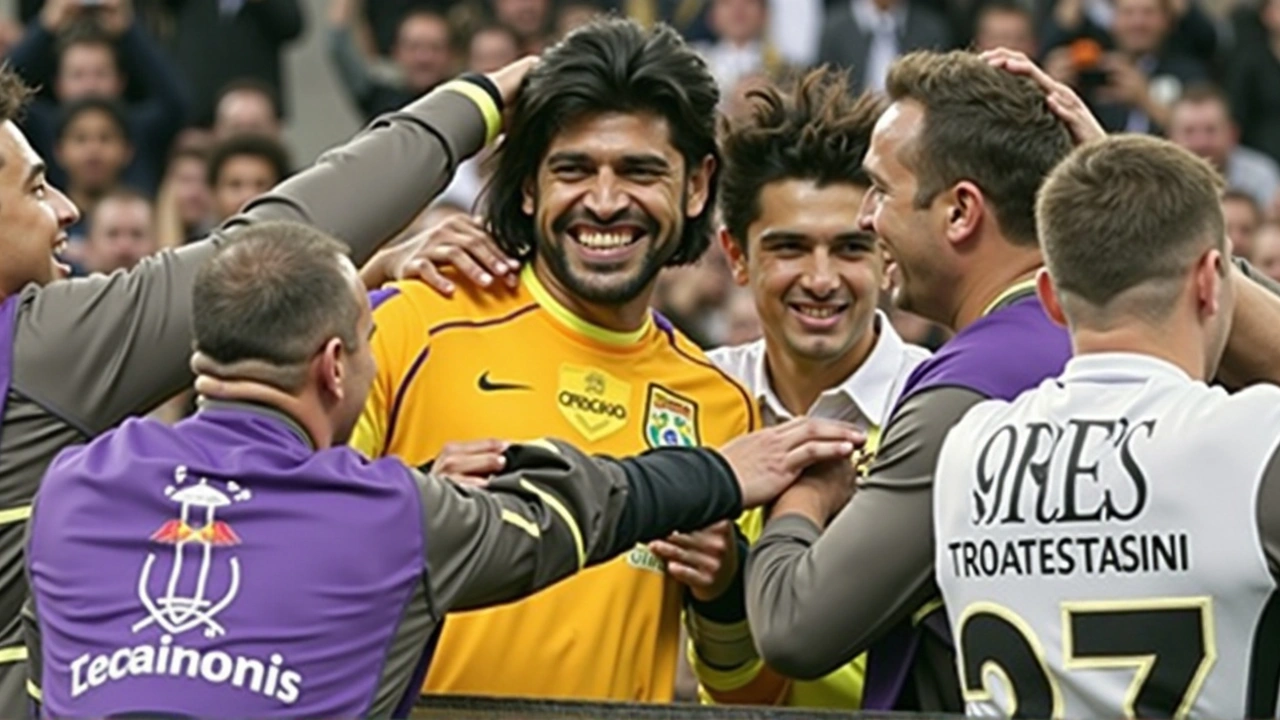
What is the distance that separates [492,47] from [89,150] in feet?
6.73

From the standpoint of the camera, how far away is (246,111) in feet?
42.1

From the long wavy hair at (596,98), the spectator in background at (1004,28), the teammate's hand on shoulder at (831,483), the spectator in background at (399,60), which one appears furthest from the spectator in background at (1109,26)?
the teammate's hand on shoulder at (831,483)

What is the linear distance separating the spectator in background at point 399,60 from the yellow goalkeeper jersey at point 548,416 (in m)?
7.66

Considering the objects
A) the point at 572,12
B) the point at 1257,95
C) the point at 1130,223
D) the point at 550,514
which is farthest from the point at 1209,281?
the point at 1257,95

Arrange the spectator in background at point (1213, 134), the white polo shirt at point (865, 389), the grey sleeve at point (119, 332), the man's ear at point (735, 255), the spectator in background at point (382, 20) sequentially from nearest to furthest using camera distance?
the grey sleeve at point (119, 332), the white polo shirt at point (865, 389), the man's ear at point (735, 255), the spectator in background at point (1213, 134), the spectator in background at point (382, 20)

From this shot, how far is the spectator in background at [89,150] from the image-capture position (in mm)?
12195

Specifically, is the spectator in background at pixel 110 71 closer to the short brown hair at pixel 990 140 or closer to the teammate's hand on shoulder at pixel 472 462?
the teammate's hand on shoulder at pixel 472 462

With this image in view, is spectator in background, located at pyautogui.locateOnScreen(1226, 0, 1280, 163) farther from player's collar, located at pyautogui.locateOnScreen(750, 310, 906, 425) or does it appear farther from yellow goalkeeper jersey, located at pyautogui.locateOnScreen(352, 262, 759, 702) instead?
yellow goalkeeper jersey, located at pyautogui.locateOnScreen(352, 262, 759, 702)

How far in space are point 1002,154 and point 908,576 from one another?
34.3 inches

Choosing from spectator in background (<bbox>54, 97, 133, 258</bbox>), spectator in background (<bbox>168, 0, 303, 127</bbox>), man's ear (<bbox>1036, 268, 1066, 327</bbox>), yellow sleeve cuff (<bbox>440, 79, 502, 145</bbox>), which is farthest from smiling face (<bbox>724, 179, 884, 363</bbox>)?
spectator in background (<bbox>168, 0, 303, 127</bbox>)

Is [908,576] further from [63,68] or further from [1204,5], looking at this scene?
[1204,5]

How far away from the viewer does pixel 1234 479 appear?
14.1 feet

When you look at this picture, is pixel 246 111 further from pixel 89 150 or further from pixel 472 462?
pixel 472 462

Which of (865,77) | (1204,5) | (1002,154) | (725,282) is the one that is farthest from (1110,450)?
(1204,5)
